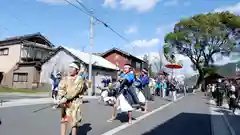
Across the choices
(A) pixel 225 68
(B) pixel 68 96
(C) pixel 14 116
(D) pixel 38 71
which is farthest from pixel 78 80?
(D) pixel 38 71

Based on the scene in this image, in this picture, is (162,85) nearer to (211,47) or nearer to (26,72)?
(26,72)

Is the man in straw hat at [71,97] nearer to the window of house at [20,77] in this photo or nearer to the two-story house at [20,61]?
the two-story house at [20,61]

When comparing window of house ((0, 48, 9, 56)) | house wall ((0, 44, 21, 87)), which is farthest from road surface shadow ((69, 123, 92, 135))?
window of house ((0, 48, 9, 56))

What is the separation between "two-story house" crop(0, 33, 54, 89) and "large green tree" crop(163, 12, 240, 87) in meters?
26.1

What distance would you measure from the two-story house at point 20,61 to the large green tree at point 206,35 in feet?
85.7

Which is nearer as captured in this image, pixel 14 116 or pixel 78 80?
pixel 78 80

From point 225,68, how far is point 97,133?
1888 cm

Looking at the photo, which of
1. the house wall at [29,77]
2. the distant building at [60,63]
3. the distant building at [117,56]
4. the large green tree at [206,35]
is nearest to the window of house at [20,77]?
the house wall at [29,77]

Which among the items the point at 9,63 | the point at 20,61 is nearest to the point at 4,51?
the point at 9,63

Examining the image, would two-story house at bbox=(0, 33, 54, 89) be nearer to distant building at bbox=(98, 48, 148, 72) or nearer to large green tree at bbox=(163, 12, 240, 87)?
distant building at bbox=(98, 48, 148, 72)

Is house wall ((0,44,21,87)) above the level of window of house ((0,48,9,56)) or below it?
below

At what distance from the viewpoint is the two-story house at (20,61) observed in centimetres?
3719

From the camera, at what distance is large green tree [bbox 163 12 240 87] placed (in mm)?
50344

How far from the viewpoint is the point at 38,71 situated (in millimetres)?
37688
